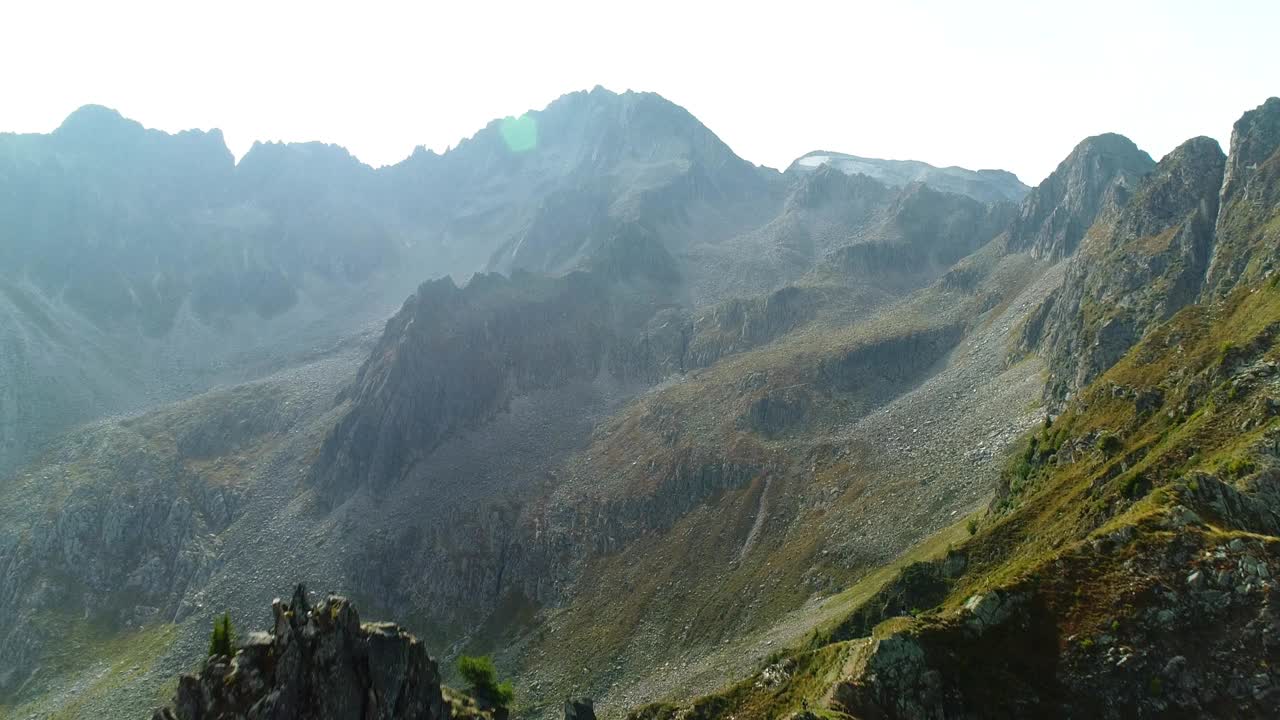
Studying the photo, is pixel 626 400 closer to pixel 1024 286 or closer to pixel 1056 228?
pixel 1024 286

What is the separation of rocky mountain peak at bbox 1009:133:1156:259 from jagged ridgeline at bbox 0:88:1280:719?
1278 millimetres

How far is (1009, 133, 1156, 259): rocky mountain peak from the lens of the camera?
167 metres

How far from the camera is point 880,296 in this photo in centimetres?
19075

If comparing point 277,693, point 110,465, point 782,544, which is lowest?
point 782,544

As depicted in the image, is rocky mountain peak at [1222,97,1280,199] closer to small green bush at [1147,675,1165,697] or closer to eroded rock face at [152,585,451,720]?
small green bush at [1147,675,1165,697]

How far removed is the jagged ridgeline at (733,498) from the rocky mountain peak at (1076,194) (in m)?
1.28

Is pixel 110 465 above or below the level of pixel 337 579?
above

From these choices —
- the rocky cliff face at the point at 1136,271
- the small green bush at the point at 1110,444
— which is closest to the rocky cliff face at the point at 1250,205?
the rocky cliff face at the point at 1136,271

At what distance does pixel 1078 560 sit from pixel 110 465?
586ft

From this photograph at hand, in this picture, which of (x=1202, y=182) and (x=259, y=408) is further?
(x=259, y=408)

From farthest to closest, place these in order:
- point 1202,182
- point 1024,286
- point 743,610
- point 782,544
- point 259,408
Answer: point 259,408 < point 1024,286 < point 1202,182 < point 782,544 < point 743,610

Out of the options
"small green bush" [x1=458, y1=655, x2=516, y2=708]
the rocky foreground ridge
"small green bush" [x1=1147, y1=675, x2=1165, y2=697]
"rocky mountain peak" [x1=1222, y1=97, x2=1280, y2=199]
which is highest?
"rocky mountain peak" [x1=1222, y1=97, x2=1280, y2=199]

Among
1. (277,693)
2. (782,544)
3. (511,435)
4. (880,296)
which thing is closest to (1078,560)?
(277,693)

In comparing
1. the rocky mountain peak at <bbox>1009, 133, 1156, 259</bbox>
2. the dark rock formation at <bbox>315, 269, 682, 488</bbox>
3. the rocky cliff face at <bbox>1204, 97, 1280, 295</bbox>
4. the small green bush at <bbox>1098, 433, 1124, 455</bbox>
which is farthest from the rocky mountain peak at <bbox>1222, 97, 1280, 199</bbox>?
the dark rock formation at <bbox>315, 269, 682, 488</bbox>
